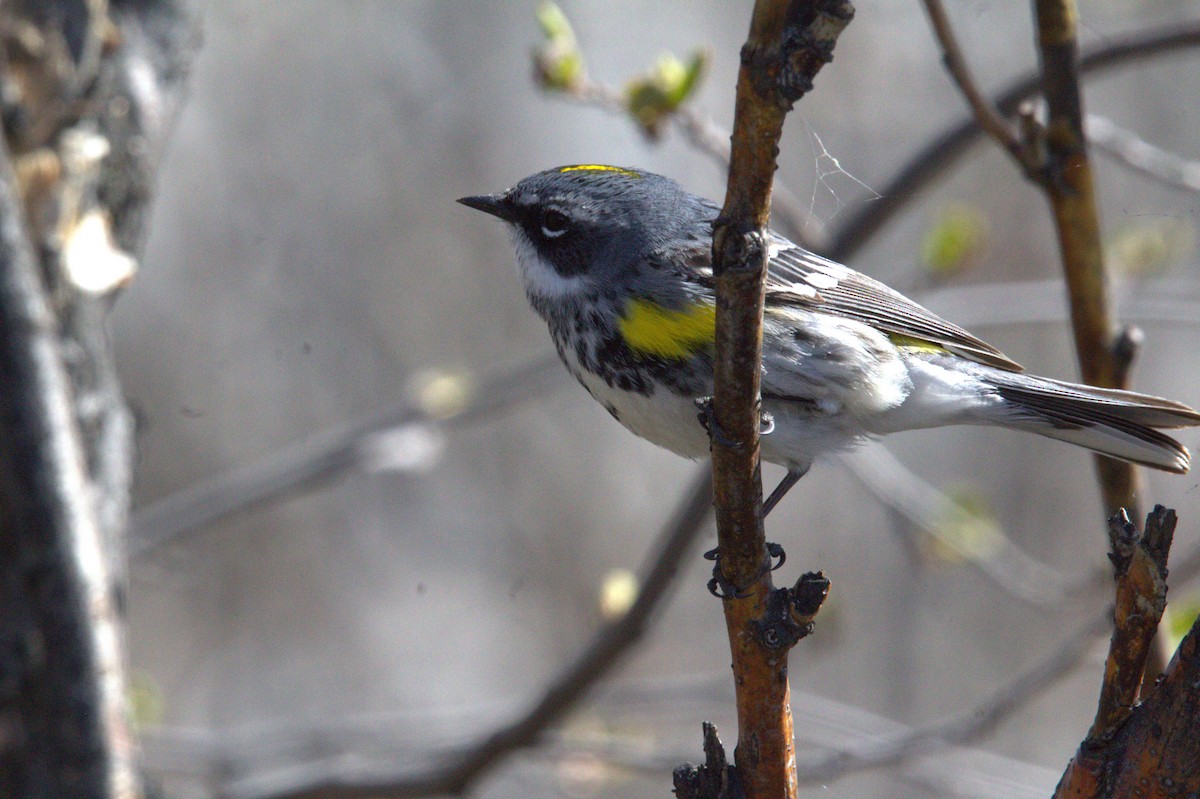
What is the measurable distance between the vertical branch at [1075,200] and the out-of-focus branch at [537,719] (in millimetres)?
1257

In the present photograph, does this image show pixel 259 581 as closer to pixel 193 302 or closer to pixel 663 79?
pixel 193 302

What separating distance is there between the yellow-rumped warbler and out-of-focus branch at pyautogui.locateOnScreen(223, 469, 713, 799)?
2.47ft

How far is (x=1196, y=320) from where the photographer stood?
12.9ft

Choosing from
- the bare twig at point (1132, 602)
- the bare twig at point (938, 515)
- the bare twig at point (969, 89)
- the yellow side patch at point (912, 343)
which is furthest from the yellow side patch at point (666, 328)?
the bare twig at point (938, 515)

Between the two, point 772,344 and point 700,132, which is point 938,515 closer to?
point 700,132

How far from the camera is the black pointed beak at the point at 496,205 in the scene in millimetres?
3236

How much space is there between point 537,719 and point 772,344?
5.12 feet

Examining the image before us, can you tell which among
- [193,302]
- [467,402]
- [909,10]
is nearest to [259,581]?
[193,302]

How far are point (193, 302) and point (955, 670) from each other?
620cm

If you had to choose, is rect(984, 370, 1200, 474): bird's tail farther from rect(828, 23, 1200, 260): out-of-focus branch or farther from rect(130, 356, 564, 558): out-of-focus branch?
rect(130, 356, 564, 558): out-of-focus branch

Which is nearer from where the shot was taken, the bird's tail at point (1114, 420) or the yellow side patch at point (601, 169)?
the bird's tail at point (1114, 420)

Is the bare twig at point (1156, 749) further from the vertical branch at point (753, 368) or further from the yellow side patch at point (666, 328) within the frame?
the yellow side patch at point (666, 328)

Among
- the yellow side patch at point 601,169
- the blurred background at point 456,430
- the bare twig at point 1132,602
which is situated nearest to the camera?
the bare twig at point 1132,602

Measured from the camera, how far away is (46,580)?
294 cm
